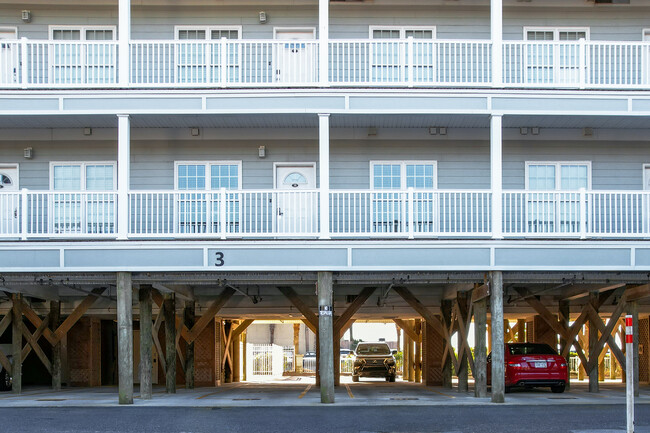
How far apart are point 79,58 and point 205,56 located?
316 cm

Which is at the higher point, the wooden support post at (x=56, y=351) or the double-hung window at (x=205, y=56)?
the double-hung window at (x=205, y=56)

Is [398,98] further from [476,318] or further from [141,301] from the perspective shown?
[141,301]

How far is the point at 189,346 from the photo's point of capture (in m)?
25.1

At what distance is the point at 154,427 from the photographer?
49.5ft

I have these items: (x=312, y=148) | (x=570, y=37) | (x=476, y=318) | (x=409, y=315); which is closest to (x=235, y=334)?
(x=409, y=315)

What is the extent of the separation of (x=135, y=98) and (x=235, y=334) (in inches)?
483

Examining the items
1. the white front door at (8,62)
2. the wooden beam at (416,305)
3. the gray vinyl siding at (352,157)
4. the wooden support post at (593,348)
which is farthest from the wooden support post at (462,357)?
the white front door at (8,62)

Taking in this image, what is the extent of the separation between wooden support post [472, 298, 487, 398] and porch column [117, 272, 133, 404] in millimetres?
7461

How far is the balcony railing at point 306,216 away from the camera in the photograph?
20.3 metres

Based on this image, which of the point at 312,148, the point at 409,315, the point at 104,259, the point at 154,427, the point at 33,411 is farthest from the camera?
the point at 409,315

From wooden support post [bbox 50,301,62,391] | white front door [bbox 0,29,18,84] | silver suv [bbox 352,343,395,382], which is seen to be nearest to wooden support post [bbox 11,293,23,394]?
wooden support post [bbox 50,301,62,391]

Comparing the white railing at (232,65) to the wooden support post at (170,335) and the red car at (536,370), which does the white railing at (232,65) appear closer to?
the wooden support post at (170,335)

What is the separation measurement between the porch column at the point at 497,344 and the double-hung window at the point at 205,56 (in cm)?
760

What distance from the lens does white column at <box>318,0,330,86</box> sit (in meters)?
20.6
